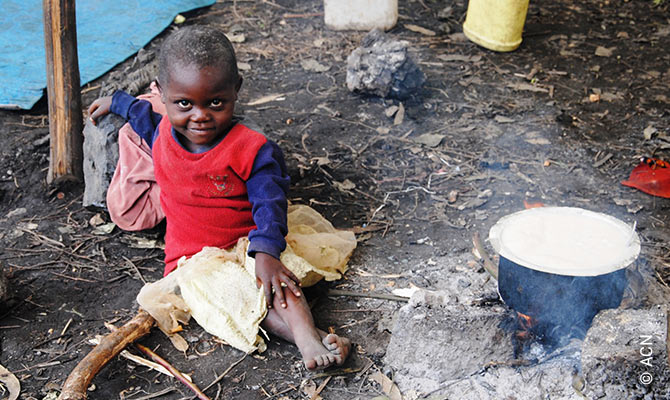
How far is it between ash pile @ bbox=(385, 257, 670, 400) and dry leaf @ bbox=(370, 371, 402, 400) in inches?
1.2

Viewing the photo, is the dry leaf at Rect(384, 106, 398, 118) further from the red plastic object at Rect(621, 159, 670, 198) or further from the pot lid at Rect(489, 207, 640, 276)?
the pot lid at Rect(489, 207, 640, 276)

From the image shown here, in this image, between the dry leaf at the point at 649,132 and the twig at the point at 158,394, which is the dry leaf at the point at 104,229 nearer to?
the twig at the point at 158,394

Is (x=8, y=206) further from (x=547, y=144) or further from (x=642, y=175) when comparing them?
(x=642, y=175)

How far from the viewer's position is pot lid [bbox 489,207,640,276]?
253cm

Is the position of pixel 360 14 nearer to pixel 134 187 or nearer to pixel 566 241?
pixel 134 187

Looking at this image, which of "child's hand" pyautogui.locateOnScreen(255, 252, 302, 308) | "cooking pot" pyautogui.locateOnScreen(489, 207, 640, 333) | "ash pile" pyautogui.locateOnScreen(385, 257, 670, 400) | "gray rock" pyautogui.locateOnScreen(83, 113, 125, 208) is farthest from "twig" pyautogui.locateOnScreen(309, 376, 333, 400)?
"gray rock" pyautogui.locateOnScreen(83, 113, 125, 208)

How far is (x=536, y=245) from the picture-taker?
2693 millimetres

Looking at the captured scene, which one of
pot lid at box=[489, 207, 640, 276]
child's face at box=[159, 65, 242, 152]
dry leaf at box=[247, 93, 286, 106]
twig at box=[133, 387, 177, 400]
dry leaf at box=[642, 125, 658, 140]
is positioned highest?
child's face at box=[159, 65, 242, 152]

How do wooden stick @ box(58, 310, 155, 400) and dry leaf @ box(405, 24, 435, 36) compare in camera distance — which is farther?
dry leaf @ box(405, 24, 435, 36)

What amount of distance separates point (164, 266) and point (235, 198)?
79 cm

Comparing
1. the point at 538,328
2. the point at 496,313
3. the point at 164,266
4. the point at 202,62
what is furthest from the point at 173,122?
the point at 538,328

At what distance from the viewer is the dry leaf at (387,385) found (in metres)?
2.81

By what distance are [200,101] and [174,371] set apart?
126 centimetres

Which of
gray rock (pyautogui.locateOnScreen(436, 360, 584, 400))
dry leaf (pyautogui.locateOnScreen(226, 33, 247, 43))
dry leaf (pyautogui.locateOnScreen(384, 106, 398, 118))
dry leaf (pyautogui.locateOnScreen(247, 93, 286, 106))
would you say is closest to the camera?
gray rock (pyautogui.locateOnScreen(436, 360, 584, 400))
